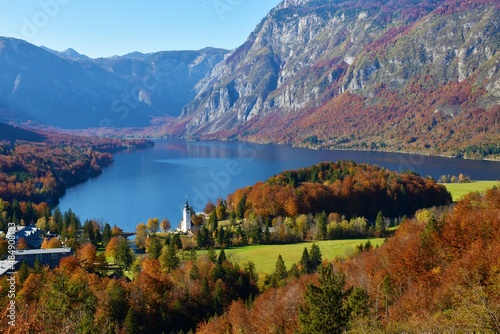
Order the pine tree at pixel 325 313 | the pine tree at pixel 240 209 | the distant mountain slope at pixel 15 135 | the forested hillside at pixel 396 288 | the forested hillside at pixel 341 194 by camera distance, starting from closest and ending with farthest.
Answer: the pine tree at pixel 325 313 < the forested hillside at pixel 396 288 < the pine tree at pixel 240 209 < the forested hillside at pixel 341 194 < the distant mountain slope at pixel 15 135

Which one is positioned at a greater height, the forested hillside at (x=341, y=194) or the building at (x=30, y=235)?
the forested hillside at (x=341, y=194)

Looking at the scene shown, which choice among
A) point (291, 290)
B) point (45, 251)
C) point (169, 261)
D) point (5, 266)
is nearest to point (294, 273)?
point (291, 290)

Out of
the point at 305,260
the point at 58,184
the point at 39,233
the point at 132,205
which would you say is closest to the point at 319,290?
the point at 305,260

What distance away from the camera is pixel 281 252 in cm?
4753

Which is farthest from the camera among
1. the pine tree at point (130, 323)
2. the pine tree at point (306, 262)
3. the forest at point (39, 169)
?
the forest at point (39, 169)

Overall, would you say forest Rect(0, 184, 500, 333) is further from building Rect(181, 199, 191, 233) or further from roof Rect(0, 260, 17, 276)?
building Rect(181, 199, 191, 233)

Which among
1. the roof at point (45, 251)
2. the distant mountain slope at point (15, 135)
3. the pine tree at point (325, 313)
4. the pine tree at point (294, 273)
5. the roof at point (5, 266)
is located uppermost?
the distant mountain slope at point (15, 135)

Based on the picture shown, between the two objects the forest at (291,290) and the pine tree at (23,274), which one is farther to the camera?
the pine tree at (23,274)

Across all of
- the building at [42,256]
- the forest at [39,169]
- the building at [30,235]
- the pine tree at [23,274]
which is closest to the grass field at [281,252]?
the building at [42,256]

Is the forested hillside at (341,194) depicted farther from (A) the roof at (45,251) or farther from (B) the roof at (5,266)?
(B) the roof at (5,266)

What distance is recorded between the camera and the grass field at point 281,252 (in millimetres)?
43519

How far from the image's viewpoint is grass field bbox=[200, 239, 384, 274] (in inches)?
1713

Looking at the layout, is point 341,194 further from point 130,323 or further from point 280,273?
point 130,323

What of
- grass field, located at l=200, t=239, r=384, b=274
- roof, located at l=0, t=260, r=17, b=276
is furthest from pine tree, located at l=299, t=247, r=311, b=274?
roof, located at l=0, t=260, r=17, b=276
